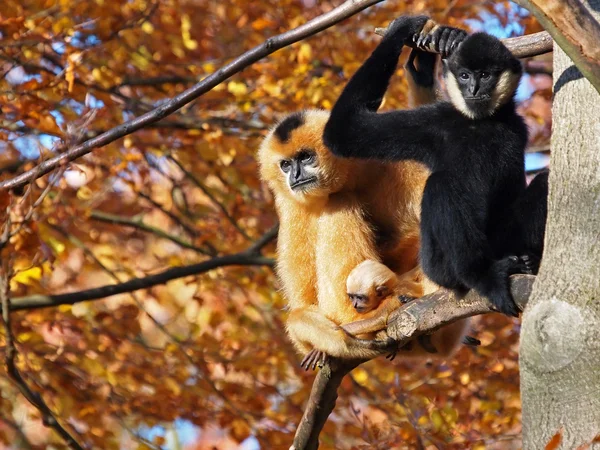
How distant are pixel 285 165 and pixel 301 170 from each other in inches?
11.3

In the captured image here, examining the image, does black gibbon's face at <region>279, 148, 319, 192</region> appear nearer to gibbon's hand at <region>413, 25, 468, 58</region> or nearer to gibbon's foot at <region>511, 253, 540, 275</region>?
gibbon's hand at <region>413, 25, 468, 58</region>

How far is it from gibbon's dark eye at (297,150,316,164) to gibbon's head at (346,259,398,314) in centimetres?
94

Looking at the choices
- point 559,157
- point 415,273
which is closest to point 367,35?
point 415,273

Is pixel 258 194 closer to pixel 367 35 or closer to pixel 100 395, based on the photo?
pixel 367 35

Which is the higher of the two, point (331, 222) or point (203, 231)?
point (331, 222)

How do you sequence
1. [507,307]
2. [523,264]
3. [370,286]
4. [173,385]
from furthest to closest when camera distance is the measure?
[173,385] → [370,286] → [523,264] → [507,307]

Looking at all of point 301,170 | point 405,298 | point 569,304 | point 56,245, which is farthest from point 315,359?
point 56,245

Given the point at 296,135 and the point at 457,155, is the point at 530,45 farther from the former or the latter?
the point at 296,135

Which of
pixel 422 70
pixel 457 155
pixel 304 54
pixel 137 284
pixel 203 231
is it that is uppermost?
pixel 422 70

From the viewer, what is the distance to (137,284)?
24.9 ft

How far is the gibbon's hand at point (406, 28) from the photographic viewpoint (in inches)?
202

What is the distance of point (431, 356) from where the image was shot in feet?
18.7

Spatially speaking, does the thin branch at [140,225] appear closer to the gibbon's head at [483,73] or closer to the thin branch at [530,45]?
the gibbon's head at [483,73]

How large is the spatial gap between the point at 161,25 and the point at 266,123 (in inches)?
71.0
